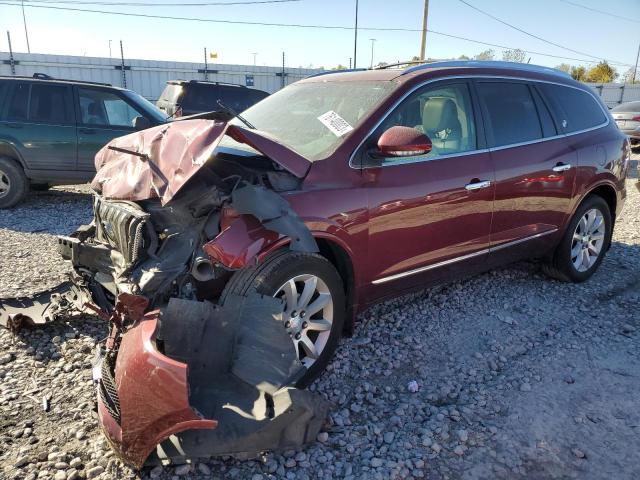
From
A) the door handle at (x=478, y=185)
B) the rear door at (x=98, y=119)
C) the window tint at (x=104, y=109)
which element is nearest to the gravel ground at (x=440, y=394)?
the door handle at (x=478, y=185)

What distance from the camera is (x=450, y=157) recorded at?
145 inches

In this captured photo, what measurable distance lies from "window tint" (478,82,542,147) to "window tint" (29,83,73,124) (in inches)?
250

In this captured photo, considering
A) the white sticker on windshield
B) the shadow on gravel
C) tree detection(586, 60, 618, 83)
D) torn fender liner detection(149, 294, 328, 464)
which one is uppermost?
tree detection(586, 60, 618, 83)

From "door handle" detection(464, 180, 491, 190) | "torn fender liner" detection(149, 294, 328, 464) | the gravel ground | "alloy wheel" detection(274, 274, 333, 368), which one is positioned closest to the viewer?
"torn fender liner" detection(149, 294, 328, 464)

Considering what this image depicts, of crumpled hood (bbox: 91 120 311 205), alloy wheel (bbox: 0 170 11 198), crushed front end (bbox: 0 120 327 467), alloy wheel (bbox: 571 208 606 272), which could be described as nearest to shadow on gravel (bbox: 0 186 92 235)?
alloy wheel (bbox: 0 170 11 198)

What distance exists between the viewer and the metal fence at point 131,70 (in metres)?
21.5

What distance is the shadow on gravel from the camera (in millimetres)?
6582

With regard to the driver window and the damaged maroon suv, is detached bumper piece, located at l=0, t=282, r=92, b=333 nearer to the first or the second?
the damaged maroon suv

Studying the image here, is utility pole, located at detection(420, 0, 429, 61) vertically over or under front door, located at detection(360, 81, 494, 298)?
over

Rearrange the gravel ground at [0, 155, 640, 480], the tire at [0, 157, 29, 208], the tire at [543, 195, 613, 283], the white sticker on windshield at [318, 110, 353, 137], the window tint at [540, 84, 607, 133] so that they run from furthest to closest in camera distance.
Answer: the tire at [0, 157, 29, 208] < the tire at [543, 195, 613, 283] < the window tint at [540, 84, 607, 133] < the white sticker on windshield at [318, 110, 353, 137] < the gravel ground at [0, 155, 640, 480]

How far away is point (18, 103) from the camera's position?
754 cm

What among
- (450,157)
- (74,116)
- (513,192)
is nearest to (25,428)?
(450,157)

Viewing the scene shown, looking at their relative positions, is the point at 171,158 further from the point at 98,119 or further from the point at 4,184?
the point at 4,184

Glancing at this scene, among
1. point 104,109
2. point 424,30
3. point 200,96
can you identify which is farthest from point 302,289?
point 424,30
